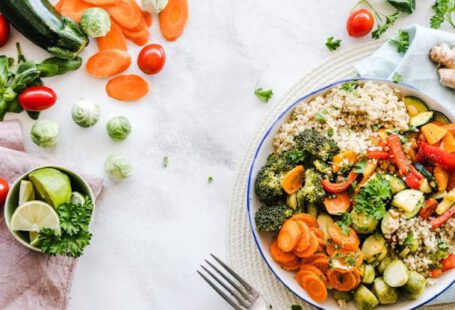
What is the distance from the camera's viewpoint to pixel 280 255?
3543 millimetres

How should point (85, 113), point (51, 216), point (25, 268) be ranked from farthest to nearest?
point (85, 113) → point (25, 268) → point (51, 216)

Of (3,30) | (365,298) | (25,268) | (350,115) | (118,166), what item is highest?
(3,30)

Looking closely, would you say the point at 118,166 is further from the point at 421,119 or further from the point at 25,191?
the point at 421,119

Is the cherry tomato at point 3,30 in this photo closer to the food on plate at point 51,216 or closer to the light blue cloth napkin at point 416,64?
the food on plate at point 51,216

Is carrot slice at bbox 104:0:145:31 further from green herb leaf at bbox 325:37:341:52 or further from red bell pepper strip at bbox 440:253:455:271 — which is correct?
red bell pepper strip at bbox 440:253:455:271

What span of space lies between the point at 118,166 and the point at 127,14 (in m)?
1.02

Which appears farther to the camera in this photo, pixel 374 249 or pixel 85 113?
pixel 85 113

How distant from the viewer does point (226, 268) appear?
3648mm

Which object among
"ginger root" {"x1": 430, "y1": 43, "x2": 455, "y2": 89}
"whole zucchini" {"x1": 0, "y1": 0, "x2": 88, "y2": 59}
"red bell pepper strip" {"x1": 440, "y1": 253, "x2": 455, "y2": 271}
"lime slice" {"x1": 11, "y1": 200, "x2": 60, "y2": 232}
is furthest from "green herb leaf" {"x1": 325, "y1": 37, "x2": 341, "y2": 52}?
"lime slice" {"x1": 11, "y1": 200, "x2": 60, "y2": 232}

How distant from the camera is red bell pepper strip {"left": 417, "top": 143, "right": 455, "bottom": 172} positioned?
11.3 feet

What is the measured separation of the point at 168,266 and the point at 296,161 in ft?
3.76

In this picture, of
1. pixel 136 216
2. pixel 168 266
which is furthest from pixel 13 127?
pixel 168 266

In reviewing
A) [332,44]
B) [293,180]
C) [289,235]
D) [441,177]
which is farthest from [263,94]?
[441,177]

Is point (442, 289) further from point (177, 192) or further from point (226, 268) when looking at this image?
point (177, 192)
